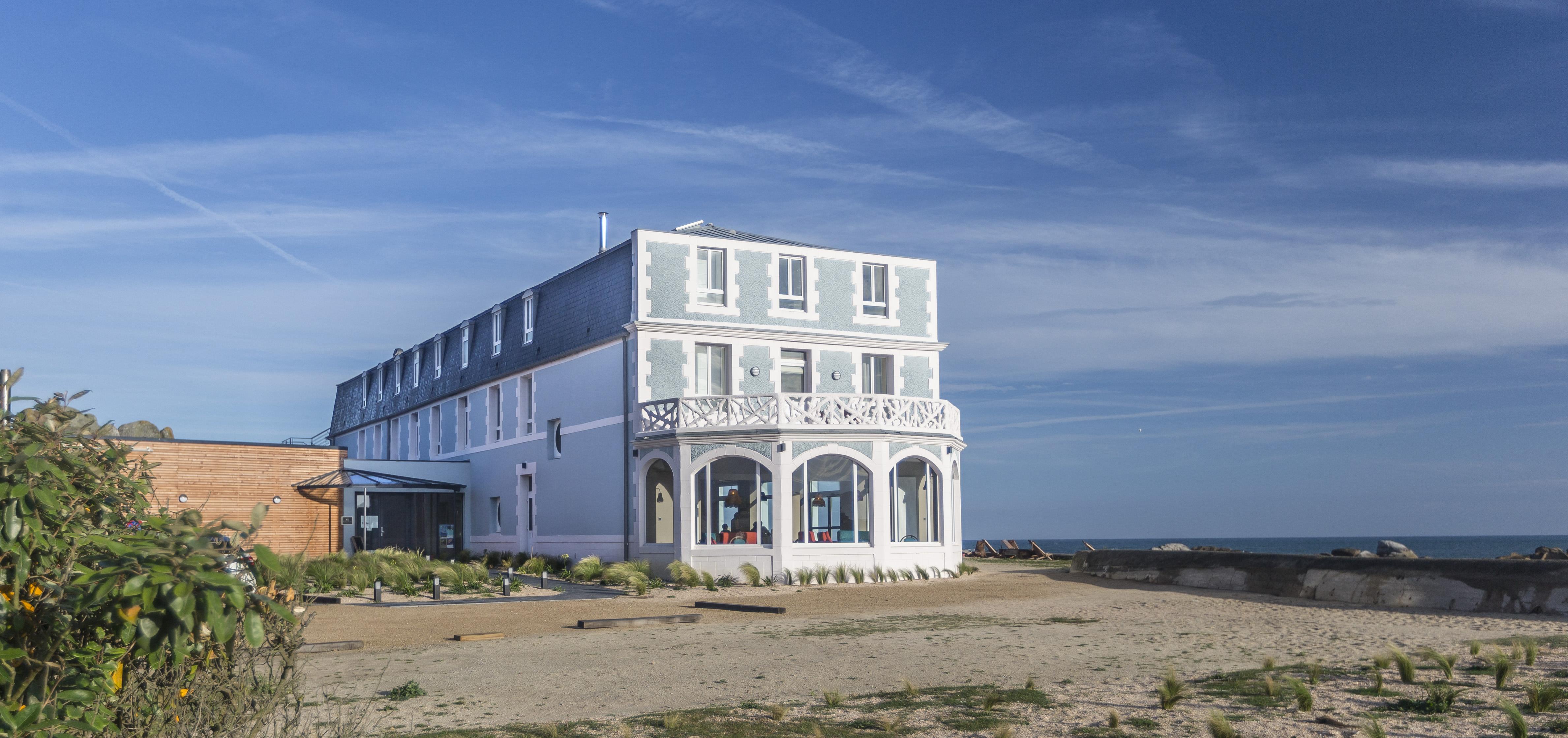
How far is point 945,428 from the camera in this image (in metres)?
25.1

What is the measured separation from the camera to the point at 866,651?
1136 cm

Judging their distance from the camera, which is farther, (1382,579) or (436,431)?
(436,431)

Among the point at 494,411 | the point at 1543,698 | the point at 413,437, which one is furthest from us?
the point at 413,437

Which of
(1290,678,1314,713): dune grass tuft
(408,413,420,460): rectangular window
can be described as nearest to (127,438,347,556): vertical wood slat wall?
(408,413,420,460): rectangular window

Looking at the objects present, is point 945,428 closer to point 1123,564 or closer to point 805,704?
point 1123,564

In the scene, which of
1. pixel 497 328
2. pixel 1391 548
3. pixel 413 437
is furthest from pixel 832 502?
pixel 413 437

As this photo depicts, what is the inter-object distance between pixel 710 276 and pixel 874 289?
14.1 ft

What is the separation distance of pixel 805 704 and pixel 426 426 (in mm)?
33425

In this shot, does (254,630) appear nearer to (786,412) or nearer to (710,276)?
(786,412)

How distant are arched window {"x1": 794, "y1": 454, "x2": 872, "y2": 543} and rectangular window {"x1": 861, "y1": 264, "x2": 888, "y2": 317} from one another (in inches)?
197

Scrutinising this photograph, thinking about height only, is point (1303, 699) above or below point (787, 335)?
below

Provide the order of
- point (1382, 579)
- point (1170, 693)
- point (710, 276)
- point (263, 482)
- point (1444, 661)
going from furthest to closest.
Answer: point (263, 482), point (710, 276), point (1382, 579), point (1444, 661), point (1170, 693)

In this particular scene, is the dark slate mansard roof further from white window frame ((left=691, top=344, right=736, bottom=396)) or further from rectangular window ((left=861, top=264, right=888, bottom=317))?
rectangular window ((left=861, top=264, right=888, bottom=317))

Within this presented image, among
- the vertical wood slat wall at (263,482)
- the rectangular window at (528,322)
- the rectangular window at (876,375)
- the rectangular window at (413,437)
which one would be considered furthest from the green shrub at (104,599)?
the rectangular window at (413,437)
